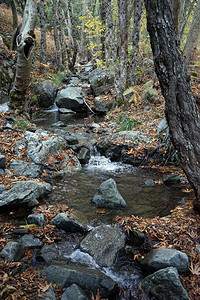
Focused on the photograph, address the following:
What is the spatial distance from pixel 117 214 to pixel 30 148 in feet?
11.5

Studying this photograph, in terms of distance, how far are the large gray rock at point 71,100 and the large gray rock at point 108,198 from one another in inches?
400

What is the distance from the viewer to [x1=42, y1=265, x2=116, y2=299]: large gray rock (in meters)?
2.58

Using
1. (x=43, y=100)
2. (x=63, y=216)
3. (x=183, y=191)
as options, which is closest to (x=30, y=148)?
(x=63, y=216)

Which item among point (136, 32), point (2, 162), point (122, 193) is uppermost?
point (136, 32)

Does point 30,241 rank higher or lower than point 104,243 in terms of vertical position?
higher

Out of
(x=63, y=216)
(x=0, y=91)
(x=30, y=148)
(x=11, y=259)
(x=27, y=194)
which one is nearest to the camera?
(x=11, y=259)

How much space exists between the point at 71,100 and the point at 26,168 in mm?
9035

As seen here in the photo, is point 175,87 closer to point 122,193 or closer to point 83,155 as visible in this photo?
point 122,193

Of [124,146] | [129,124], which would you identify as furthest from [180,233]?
[129,124]

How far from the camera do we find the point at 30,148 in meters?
6.35

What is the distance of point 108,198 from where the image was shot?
4.66 meters

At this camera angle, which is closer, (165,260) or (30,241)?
(165,260)

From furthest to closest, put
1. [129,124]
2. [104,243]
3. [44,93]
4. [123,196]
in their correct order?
[44,93] < [129,124] < [123,196] < [104,243]

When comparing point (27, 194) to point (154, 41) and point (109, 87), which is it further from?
point (109, 87)
